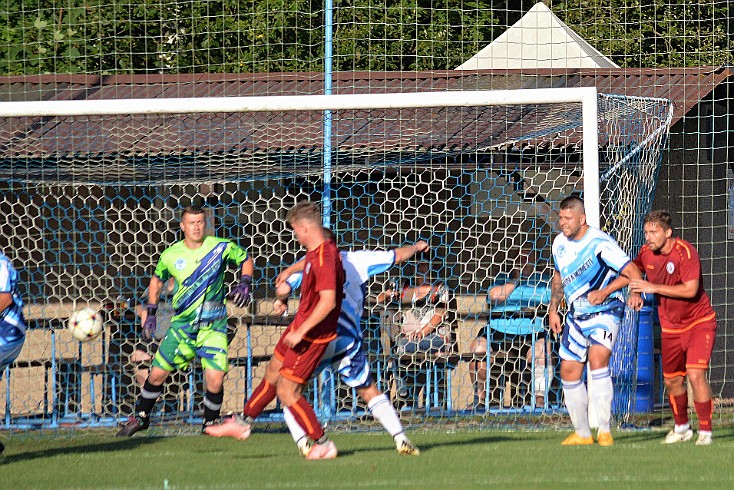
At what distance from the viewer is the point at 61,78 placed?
1288 centimetres

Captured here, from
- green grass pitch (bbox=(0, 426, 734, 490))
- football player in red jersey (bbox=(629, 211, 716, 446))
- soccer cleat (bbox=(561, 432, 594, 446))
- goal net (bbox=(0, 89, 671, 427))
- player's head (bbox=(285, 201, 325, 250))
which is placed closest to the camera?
green grass pitch (bbox=(0, 426, 734, 490))

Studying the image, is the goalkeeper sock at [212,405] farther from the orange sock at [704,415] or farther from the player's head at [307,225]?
the orange sock at [704,415]

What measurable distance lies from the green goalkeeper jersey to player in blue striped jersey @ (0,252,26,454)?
1486 mm

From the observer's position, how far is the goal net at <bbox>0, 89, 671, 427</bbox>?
10.3 metres

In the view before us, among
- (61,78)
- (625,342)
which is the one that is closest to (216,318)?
(625,342)

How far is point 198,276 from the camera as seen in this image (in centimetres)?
917

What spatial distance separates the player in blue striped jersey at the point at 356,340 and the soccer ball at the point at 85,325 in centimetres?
184

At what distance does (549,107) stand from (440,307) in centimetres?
202

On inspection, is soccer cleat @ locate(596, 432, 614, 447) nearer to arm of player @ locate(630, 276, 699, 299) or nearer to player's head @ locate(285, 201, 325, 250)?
arm of player @ locate(630, 276, 699, 299)

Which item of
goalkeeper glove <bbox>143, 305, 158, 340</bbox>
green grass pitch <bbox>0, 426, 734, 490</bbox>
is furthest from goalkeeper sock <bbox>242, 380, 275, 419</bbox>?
goalkeeper glove <bbox>143, 305, 158, 340</bbox>

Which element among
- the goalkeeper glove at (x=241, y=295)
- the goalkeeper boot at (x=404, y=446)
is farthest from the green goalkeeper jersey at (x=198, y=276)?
the goalkeeper boot at (x=404, y=446)

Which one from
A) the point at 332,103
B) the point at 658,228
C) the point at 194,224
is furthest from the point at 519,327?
the point at 194,224

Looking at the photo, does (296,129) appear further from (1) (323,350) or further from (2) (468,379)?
(1) (323,350)

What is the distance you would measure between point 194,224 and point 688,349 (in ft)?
12.4
